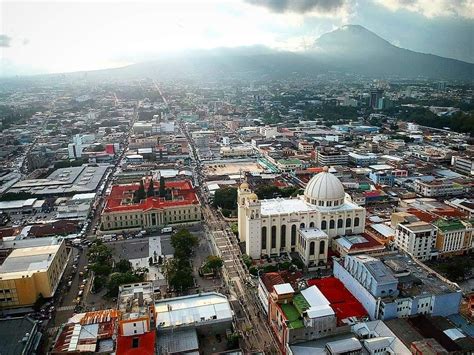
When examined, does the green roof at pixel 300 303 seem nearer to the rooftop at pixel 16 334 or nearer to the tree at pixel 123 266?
the tree at pixel 123 266

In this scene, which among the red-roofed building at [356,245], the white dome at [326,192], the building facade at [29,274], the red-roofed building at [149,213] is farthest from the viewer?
the red-roofed building at [149,213]

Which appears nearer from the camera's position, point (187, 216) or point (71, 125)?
point (187, 216)

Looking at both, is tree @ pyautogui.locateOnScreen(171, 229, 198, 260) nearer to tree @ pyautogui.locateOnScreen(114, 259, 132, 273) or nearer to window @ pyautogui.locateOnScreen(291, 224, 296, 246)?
tree @ pyautogui.locateOnScreen(114, 259, 132, 273)

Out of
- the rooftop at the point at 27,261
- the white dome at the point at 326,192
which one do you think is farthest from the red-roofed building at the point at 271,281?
the rooftop at the point at 27,261

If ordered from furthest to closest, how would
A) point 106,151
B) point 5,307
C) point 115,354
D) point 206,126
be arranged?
point 206,126 < point 106,151 < point 5,307 < point 115,354

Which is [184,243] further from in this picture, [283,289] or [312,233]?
[283,289]

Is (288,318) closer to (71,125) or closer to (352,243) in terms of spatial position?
(352,243)

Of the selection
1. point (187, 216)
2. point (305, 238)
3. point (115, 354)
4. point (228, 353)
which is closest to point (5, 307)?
point (115, 354)
